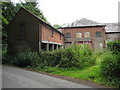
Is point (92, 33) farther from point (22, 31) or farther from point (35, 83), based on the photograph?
point (35, 83)

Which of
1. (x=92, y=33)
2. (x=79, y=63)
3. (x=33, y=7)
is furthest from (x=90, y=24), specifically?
(x=79, y=63)

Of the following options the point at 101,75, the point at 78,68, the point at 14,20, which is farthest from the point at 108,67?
the point at 14,20

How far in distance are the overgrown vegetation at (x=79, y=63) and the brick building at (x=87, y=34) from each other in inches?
667

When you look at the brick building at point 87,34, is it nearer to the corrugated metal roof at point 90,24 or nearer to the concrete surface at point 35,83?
the corrugated metal roof at point 90,24

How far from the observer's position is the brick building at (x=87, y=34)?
28531 millimetres

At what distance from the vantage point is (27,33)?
16.8 m

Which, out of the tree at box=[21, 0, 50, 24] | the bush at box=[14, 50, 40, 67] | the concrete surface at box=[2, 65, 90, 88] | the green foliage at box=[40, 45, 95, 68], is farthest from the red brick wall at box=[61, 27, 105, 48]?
the concrete surface at box=[2, 65, 90, 88]

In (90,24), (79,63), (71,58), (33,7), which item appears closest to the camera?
(79,63)

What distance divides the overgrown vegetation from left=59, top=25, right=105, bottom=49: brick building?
→ 1694 cm

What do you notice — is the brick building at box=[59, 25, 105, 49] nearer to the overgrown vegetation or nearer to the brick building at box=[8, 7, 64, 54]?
the brick building at box=[8, 7, 64, 54]

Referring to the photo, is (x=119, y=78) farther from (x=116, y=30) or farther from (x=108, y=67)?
(x=116, y=30)

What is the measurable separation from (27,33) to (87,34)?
666 inches

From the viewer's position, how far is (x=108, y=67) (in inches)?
302

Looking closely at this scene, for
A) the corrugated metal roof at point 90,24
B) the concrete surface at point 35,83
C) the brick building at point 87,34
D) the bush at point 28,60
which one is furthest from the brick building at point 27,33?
the corrugated metal roof at point 90,24
